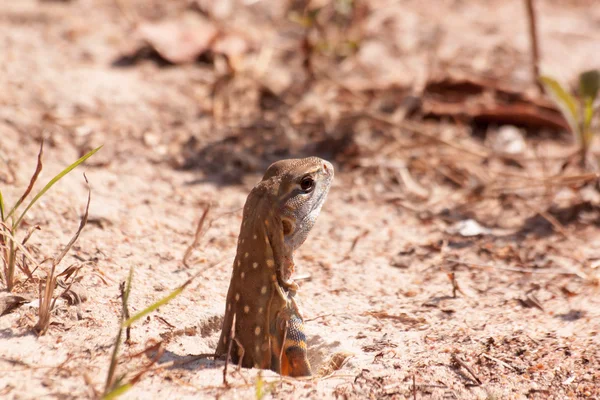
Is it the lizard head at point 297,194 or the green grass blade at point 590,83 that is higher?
the green grass blade at point 590,83

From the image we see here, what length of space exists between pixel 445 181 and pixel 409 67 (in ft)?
7.89

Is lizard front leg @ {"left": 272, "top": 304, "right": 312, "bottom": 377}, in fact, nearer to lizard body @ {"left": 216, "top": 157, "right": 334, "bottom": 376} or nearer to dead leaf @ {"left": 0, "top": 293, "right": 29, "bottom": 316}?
lizard body @ {"left": 216, "top": 157, "right": 334, "bottom": 376}

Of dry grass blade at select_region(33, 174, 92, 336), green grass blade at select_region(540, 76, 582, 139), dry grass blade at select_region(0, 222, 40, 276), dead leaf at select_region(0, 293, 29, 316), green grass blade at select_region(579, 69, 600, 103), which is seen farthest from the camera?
green grass blade at select_region(540, 76, 582, 139)

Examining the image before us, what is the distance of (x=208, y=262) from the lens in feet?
16.7

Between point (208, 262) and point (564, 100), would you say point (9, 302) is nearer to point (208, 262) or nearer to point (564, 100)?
point (208, 262)

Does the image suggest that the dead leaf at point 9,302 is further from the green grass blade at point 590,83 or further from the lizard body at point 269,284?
the green grass blade at point 590,83

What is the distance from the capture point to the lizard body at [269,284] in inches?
151

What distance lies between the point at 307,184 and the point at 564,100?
313 cm

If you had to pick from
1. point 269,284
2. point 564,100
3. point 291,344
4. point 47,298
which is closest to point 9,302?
point 47,298

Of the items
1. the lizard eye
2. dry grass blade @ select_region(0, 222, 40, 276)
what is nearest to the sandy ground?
dry grass blade @ select_region(0, 222, 40, 276)

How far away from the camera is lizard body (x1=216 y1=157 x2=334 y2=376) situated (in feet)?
12.6

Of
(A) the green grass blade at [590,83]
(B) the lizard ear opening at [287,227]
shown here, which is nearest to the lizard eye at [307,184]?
(B) the lizard ear opening at [287,227]

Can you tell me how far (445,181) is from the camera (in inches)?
271

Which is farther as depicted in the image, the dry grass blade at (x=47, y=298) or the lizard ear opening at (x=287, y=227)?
the lizard ear opening at (x=287, y=227)
